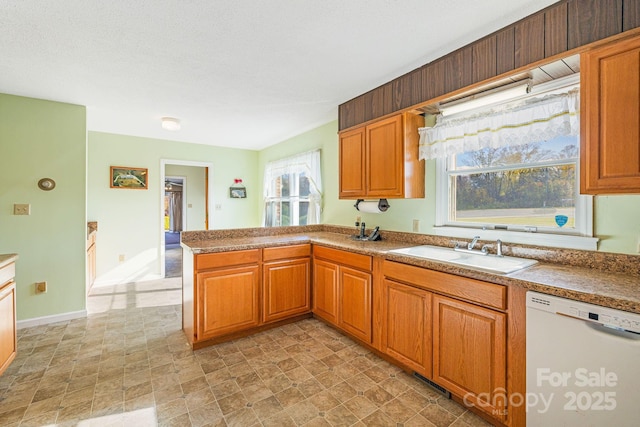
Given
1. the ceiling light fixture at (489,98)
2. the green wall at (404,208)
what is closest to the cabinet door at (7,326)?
the green wall at (404,208)

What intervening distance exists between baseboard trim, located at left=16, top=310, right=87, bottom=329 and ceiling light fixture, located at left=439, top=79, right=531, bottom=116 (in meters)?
4.23

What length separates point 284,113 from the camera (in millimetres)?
3467

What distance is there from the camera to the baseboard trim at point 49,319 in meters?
2.87

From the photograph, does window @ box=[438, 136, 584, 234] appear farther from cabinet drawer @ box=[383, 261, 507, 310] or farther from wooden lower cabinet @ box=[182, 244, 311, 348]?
wooden lower cabinet @ box=[182, 244, 311, 348]

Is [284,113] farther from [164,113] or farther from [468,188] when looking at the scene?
[468,188]

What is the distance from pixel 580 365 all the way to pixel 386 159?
183cm

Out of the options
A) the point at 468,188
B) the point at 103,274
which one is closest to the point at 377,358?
the point at 468,188

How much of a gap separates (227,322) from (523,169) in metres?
2.73

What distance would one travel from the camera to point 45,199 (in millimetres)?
2977

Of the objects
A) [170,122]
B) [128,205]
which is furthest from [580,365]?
[128,205]

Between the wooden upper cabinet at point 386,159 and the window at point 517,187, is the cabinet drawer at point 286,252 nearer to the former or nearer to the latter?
the wooden upper cabinet at point 386,159

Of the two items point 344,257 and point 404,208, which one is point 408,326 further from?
point 404,208

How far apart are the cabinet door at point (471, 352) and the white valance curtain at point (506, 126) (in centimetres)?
117

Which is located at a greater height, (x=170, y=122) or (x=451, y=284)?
(x=170, y=122)
